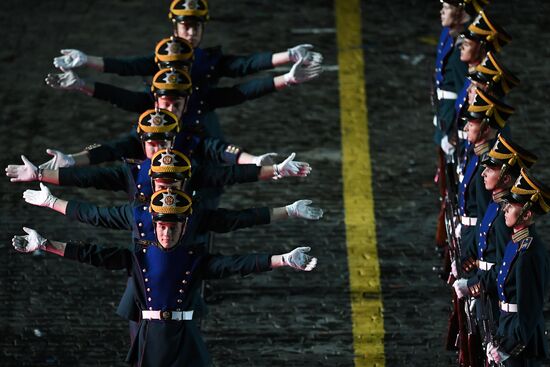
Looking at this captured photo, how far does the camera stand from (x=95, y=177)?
13734 mm

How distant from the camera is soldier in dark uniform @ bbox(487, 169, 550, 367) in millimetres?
12281

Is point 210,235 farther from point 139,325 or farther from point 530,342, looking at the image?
point 530,342

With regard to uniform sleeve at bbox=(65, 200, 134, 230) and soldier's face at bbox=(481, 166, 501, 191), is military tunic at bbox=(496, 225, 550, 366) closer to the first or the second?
soldier's face at bbox=(481, 166, 501, 191)

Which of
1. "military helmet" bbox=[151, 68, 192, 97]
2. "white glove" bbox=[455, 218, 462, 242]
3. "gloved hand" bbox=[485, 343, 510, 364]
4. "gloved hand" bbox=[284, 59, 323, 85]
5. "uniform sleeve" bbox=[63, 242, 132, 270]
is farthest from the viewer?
"gloved hand" bbox=[284, 59, 323, 85]

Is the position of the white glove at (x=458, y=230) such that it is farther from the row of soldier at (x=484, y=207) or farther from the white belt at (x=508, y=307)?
the white belt at (x=508, y=307)

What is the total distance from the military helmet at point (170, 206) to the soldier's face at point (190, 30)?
2.97 metres

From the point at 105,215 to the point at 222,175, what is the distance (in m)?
1.14

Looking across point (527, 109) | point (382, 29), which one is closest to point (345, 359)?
point (527, 109)

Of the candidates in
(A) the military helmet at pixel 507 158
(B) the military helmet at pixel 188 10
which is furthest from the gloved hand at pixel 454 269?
(B) the military helmet at pixel 188 10

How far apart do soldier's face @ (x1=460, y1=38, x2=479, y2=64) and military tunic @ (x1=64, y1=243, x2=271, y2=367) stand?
3.51 metres

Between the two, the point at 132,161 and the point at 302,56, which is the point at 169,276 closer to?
the point at 132,161

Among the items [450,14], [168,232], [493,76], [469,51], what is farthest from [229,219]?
[450,14]

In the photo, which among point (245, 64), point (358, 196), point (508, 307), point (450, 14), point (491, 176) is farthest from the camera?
point (358, 196)

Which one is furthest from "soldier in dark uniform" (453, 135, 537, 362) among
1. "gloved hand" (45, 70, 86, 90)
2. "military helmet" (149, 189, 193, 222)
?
"gloved hand" (45, 70, 86, 90)
